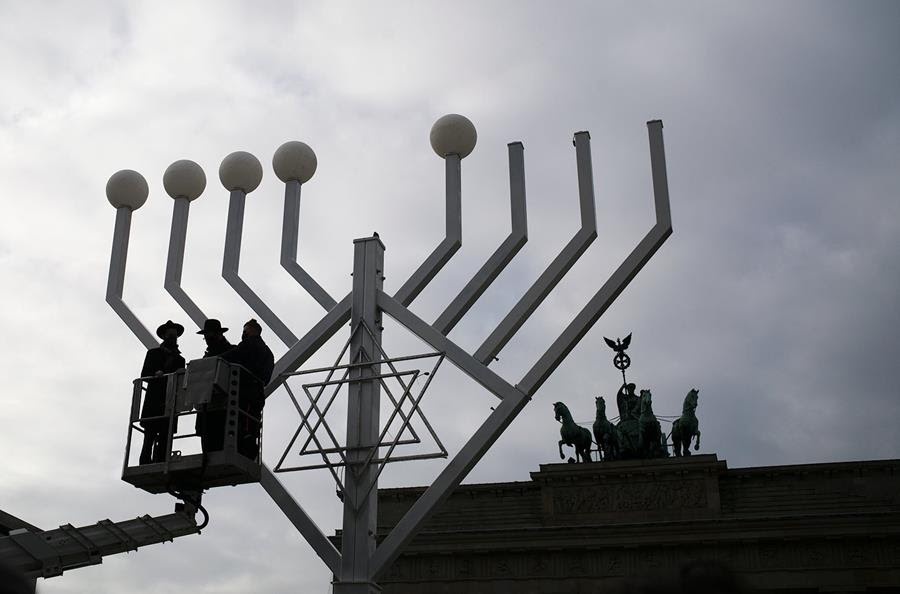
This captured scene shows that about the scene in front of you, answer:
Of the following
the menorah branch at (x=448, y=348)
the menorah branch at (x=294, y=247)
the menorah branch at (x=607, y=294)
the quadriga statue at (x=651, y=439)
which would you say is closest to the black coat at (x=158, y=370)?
the menorah branch at (x=294, y=247)

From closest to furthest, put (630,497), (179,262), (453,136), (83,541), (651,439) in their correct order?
1. (83,541)
2. (453,136)
3. (179,262)
4. (630,497)
5. (651,439)

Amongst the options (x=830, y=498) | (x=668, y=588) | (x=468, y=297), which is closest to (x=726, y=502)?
(x=830, y=498)

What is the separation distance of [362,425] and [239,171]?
7.72 feet

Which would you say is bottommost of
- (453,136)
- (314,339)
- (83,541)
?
(83,541)

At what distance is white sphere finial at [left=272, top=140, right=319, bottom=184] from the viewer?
7004 mm

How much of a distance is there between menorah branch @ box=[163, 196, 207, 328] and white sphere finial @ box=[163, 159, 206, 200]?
0.22ft

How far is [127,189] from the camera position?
289 inches

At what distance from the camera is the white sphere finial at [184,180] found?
23.6 ft

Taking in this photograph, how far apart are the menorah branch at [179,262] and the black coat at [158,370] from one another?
489mm

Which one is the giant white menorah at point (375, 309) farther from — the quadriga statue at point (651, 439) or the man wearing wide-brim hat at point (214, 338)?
the quadriga statue at point (651, 439)

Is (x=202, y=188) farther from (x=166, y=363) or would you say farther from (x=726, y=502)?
(x=726, y=502)

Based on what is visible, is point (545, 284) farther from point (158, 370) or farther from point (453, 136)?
point (158, 370)

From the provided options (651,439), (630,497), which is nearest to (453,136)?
(630,497)

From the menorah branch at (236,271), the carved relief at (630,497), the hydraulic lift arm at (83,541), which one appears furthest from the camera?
Answer: the carved relief at (630,497)
